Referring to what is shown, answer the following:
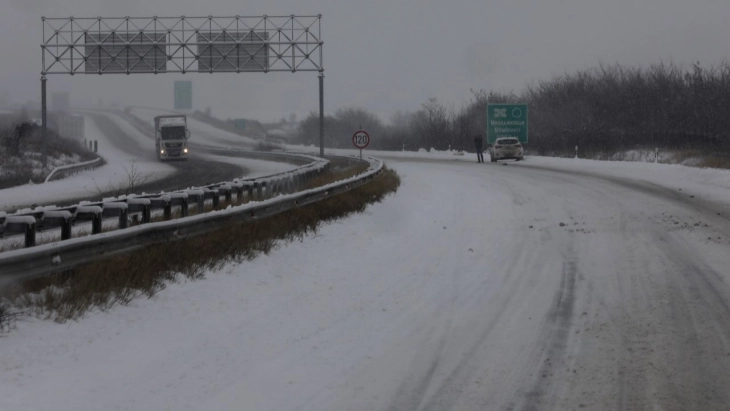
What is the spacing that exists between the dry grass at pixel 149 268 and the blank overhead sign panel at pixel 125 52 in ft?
81.6

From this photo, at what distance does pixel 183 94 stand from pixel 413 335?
81185 millimetres

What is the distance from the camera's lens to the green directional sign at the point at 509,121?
52906 mm

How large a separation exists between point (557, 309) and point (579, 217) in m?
8.97

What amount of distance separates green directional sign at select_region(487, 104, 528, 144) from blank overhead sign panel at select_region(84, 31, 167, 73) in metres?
23.3

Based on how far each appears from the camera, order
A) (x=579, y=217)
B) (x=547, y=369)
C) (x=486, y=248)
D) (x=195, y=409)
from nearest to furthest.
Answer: (x=195, y=409) → (x=547, y=369) → (x=486, y=248) → (x=579, y=217)

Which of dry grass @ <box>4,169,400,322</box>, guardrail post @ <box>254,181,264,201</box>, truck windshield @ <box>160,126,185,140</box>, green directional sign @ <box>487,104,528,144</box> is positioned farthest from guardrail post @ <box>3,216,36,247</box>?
truck windshield @ <box>160,126,185,140</box>

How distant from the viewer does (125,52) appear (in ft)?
122

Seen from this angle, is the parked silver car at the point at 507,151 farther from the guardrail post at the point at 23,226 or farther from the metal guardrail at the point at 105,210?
the guardrail post at the point at 23,226

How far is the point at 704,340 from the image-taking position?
295 inches

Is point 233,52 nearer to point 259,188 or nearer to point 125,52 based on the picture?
point 125,52

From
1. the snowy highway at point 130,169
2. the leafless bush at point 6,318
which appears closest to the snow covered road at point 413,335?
the leafless bush at point 6,318

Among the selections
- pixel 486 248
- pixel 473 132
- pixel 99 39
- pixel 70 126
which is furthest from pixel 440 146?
pixel 486 248

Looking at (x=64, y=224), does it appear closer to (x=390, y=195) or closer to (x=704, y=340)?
(x=704, y=340)

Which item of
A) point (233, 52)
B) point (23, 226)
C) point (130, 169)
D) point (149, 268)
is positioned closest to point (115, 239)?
point (149, 268)
